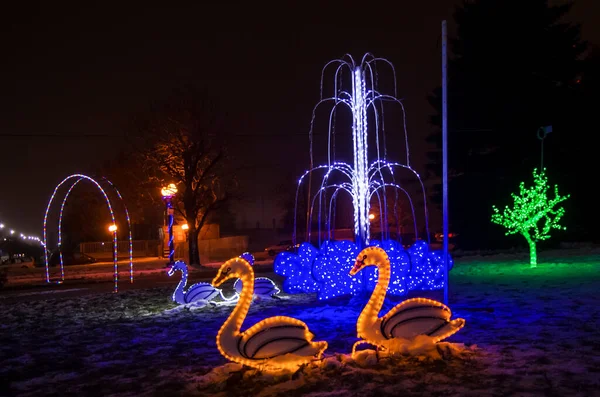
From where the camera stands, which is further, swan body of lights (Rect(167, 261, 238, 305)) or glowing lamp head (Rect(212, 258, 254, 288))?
swan body of lights (Rect(167, 261, 238, 305))

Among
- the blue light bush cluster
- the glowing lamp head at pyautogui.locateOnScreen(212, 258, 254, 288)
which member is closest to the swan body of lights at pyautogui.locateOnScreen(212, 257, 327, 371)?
the glowing lamp head at pyautogui.locateOnScreen(212, 258, 254, 288)

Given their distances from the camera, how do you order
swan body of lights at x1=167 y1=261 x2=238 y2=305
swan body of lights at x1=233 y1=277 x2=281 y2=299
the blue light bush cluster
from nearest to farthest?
the blue light bush cluster
swan body of lights at x1=167 y1=261 x2=238 y2=305
swan body of lights at x1=233 y1=277 x2=281 y2=299

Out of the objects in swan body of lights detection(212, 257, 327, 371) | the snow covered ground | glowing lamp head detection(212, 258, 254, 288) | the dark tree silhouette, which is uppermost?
the dark tree silhouette

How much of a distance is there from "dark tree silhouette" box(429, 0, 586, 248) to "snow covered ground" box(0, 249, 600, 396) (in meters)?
19.8

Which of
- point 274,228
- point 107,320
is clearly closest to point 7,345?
point 107,320

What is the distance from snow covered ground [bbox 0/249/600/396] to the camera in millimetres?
5852

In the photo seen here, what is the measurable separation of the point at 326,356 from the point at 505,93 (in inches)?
1144

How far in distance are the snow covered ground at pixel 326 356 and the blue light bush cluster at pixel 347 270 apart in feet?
1.38

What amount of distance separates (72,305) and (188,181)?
1344 cm

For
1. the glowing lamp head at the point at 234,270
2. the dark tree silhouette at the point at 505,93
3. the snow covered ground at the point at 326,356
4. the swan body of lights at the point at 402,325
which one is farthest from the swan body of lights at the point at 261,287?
the dark tree silhouette at the point at 505,93

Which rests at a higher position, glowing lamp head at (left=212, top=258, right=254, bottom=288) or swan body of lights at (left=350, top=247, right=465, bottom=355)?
glowing lamp head at (left=212, top=258, right=254, bottom=288)

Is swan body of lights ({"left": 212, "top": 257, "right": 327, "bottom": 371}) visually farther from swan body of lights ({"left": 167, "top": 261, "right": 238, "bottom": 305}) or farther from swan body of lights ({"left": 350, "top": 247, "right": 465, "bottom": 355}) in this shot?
swan body of lights ({"left": 167, "top": 261, "right": 238, "bottom": 305})

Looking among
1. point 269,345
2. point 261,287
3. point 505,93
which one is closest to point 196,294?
point 261,287

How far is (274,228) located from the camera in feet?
224
